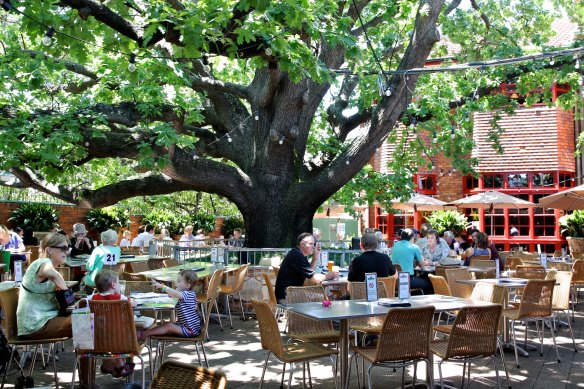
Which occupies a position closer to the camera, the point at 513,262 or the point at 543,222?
the point at 513,262

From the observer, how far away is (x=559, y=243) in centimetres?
2428

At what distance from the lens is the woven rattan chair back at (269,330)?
5750mm

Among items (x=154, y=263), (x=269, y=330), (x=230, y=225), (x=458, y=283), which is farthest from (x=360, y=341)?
(x=230, y=225)

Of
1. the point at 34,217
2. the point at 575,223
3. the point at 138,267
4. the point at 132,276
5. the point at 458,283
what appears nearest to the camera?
the point at 458,283

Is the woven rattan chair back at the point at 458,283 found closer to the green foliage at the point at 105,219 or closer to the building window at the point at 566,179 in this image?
the green foliage at the point at 105,219

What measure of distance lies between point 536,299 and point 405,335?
3041 millimetres

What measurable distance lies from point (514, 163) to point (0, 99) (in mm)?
19003

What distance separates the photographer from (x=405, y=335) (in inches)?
220

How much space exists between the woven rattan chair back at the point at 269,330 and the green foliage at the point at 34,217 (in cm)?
1618

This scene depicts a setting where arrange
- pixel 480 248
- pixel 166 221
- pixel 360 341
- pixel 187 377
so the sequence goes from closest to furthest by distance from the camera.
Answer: pixel 187 377 → pixel 360 341 → pixel 480 248 → pixel 166 221

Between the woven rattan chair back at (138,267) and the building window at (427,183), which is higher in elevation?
the building window at (427,183)

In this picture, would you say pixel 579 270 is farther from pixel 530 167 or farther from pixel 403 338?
pixel 530 167

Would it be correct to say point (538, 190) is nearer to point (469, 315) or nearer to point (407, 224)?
point (407, 224)

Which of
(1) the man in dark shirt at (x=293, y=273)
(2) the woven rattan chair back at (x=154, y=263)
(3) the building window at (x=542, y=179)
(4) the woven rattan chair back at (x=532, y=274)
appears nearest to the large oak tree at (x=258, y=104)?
(2) the woven rattan chair back at (x=154, y=263)
